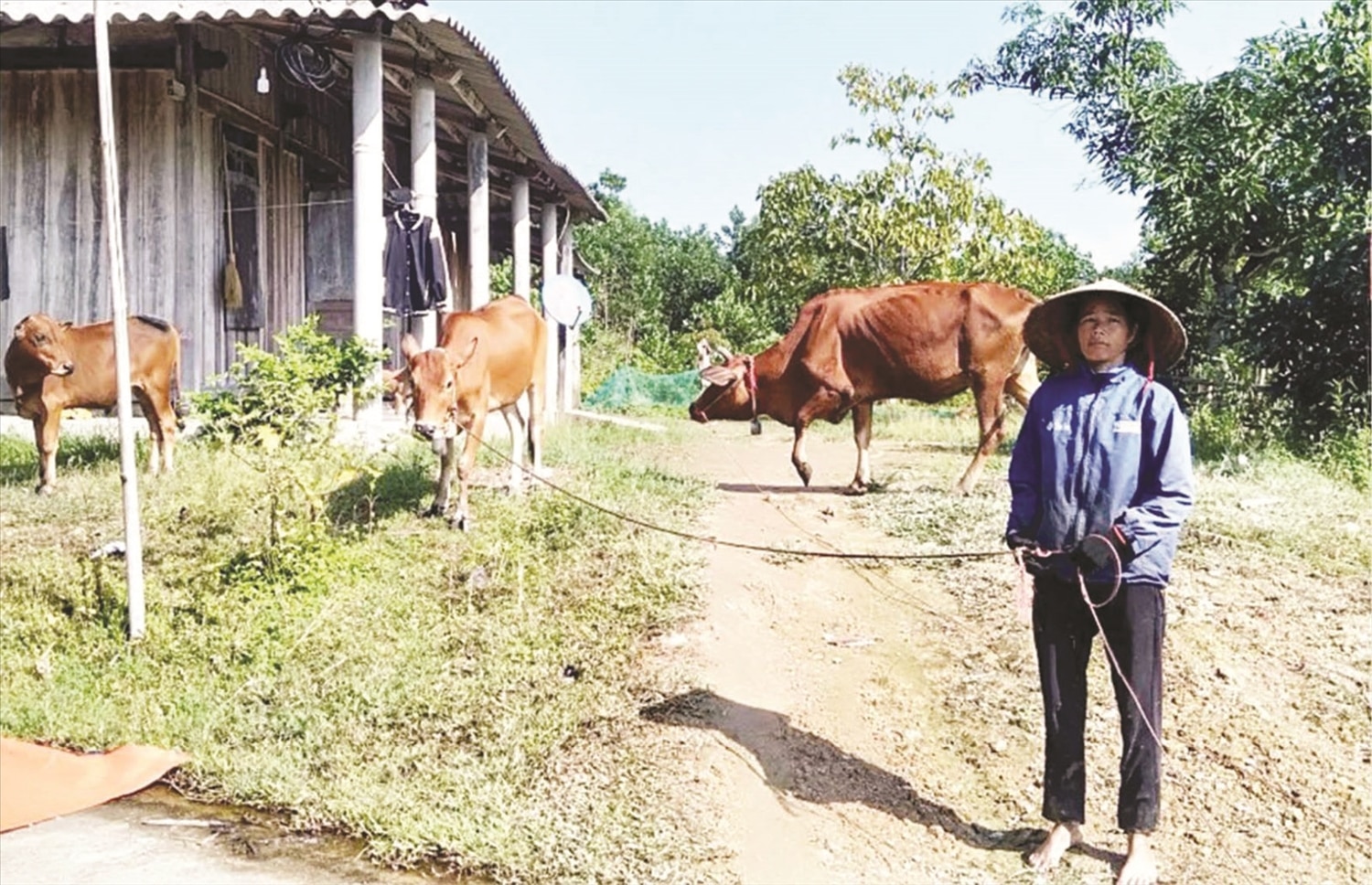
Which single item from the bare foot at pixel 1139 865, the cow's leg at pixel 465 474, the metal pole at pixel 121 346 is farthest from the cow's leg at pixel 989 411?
the metal pole at pixel 121 346

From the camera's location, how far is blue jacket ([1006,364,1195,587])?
11.5 feet

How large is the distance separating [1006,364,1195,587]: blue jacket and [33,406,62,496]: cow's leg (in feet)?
21.6

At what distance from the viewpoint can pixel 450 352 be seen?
6.82m

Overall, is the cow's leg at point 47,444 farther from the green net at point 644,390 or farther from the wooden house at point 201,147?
the green net at point 644,390

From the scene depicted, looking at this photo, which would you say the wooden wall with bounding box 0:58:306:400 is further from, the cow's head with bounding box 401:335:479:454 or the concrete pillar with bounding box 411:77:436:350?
the cow's head with bounding box 401:335:479:454

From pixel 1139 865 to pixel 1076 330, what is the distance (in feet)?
5.69

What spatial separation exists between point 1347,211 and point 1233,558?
19.0 feet

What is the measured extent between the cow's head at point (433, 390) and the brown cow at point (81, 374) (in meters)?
2.16

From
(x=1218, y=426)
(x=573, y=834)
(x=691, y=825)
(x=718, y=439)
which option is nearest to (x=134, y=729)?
(x=573, y=834)

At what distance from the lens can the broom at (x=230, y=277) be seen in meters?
10.0

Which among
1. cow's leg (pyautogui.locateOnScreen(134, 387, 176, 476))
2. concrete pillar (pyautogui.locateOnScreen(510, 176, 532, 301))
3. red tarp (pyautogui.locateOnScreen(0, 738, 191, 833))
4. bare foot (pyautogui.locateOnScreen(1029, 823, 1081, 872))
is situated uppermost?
concrete pillar (pyautogui.locateOnScreen(510, 176, 532, 301))

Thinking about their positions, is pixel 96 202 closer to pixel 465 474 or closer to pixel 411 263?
pixel 411 263

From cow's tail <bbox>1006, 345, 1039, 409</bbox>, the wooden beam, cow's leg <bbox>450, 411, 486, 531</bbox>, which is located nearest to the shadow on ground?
cow's leg <bbox>450, 411, 486, 531</bbox>

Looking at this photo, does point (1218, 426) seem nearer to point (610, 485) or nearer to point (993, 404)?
point (993, 404)
